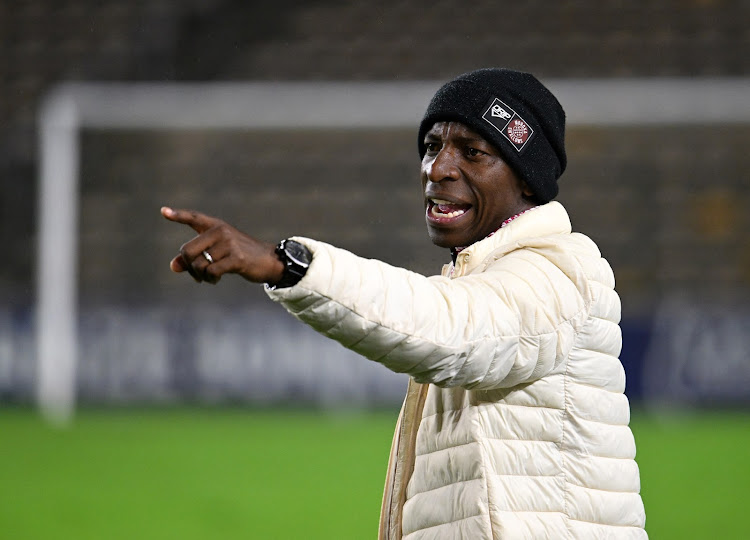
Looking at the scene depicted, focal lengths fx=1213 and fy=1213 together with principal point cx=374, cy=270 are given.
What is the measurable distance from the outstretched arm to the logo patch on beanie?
64cm

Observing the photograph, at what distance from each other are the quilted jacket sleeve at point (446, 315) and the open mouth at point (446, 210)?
32 centimetres

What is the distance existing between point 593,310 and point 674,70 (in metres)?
10.6

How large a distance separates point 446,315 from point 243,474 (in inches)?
199

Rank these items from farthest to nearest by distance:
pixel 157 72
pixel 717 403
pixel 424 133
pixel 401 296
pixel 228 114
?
pixel 157 72 → pixel 228 114 → pixel 717 403 → pixel 424 133 → pixel 401 296

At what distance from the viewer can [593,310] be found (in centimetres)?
199

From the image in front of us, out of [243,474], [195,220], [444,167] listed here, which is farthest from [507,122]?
[243,474]

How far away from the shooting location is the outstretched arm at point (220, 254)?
5.44 ft

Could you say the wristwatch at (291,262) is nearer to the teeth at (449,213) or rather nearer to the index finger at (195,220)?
the index finger at (195,220)

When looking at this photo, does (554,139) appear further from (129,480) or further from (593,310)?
(129,480)

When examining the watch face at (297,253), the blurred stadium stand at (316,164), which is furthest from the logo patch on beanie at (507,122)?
the blurred stadium stand at (316,164)

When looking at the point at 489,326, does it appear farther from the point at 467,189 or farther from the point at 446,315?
the point at 467,189

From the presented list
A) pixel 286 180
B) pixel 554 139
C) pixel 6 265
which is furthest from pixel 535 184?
pixel 6 265

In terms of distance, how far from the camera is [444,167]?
7.37 feet

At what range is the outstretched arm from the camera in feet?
5.44
